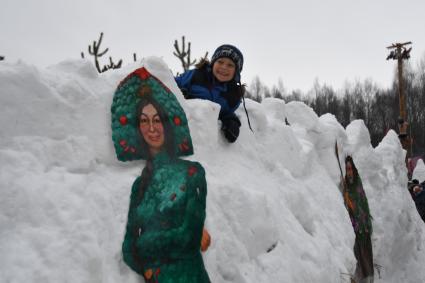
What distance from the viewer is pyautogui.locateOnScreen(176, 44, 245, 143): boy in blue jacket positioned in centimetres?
364

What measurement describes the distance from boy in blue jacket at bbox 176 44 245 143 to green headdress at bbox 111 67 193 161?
851 millimetres

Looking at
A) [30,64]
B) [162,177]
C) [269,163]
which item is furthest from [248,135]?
[30,64]

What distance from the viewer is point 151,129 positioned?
2.58 meters

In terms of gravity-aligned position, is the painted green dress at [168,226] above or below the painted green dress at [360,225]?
above

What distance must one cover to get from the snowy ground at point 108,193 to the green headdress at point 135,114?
7 cm

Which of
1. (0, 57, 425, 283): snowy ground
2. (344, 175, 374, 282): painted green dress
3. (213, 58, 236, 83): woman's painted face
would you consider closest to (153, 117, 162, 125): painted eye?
(0, 57, 425, 283): snowy ground

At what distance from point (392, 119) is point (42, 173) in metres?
31.7

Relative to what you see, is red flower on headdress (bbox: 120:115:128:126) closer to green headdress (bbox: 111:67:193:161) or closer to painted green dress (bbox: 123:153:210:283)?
green headdress (bbox: 111:67:193:161)

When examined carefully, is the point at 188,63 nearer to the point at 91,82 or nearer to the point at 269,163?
the point at 269,163

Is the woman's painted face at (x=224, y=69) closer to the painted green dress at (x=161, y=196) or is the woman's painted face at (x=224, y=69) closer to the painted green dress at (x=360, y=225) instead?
the painted green dress at (x=161, y=196)

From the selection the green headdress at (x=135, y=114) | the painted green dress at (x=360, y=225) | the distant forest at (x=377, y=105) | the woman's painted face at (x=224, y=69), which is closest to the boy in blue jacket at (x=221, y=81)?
the woman's painted face at (x=224, y=69)

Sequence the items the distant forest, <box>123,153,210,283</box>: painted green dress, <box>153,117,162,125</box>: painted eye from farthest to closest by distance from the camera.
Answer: the distant forest → <box>153,117,162,125</box>: painted eye → <box>123,153,210,283</box>: painted green dress

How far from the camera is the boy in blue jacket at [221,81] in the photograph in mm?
3643

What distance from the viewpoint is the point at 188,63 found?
11.3m
